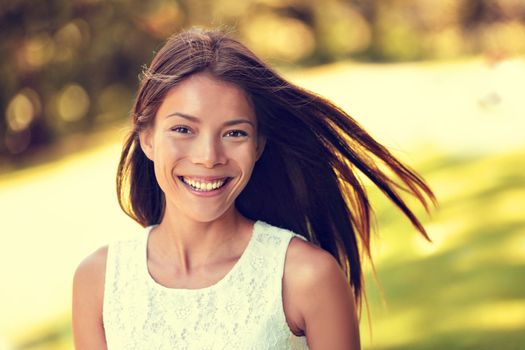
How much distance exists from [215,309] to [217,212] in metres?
0.27

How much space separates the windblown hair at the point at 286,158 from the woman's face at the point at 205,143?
35mm

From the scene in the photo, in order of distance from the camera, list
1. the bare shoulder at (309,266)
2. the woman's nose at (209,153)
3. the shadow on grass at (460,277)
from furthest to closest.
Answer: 1. the shadow on grass at (460,277)
2. the bare shoulder at (309,266)
3. the woman's nose at (209,153)

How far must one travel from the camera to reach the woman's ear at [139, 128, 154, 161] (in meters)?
2.68

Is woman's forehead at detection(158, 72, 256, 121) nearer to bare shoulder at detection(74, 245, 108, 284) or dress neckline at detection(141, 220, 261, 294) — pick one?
dress neckline at detection(141, 220, 261, 294)

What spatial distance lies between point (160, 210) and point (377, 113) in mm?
Result: 4075

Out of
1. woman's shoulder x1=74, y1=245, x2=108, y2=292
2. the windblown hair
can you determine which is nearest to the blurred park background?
the windblown hair

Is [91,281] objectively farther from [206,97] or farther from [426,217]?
[426,217]

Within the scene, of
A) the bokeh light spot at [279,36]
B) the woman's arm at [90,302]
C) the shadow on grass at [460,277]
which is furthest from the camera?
the bokeh light spot at [279,36]

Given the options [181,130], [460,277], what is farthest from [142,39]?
[181,130]

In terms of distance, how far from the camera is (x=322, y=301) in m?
2.59

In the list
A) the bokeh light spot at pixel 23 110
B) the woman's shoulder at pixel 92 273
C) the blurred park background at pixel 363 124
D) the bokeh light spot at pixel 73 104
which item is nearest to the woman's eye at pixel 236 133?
the woman's shoulder at pixel 92 273

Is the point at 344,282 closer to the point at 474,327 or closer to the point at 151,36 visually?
the point at 474,327

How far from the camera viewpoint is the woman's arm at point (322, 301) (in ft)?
8.50

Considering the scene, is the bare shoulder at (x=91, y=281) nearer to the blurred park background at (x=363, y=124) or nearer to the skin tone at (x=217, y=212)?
the skin tone at (x=217, y=212)
